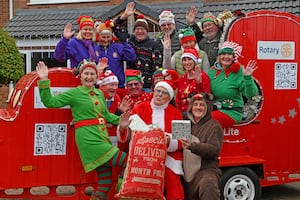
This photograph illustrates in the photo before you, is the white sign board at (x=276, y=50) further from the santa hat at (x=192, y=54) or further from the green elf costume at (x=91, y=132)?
the green elf costume at (x=91, y=132)

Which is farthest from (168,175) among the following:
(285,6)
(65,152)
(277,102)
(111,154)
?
(285,6)

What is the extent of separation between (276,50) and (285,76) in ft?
1.22

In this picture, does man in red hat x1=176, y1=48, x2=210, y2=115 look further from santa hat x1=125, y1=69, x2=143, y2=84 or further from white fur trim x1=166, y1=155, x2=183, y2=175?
white fur trim x1=166, y1=155, x2=183, y2=175

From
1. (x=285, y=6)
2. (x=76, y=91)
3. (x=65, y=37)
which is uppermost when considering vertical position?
(x=285, y=6)

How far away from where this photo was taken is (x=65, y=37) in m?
7.04

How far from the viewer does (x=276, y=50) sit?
723cm

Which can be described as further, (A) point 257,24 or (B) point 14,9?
(B) point 14,9

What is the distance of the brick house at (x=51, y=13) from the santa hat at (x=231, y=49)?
7189mm

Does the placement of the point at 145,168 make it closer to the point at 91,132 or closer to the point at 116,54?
the point at 91,132

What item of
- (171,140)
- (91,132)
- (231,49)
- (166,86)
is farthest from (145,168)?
(231,49)

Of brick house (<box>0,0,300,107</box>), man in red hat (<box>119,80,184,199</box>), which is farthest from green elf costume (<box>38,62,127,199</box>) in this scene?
brick house (<box>0,0,300,107</box>)

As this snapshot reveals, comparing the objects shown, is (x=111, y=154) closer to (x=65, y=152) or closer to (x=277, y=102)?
(x=65, y=152)

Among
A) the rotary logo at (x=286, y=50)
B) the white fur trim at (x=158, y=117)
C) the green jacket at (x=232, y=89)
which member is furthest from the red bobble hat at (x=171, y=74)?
the rotary logo at (x=286, y=50)

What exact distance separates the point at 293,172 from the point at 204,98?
2.14 m
